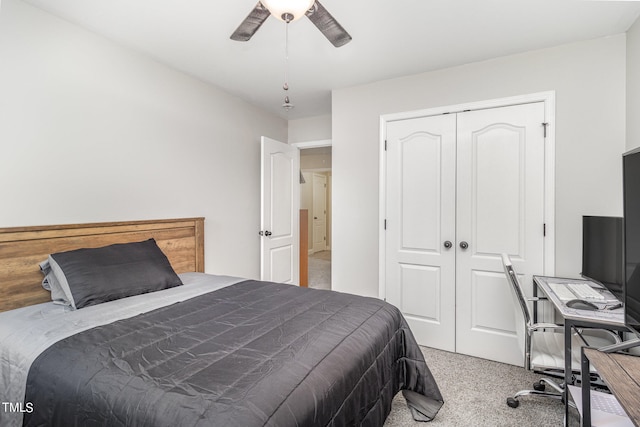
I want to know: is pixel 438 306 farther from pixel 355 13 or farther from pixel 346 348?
pixel 355 13

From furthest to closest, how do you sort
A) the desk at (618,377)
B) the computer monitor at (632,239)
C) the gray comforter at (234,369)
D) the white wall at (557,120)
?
the white wall at (557,120)
the computer monitor at (632,239)
the gray comforter at (234,369)
the desk at (618,377)

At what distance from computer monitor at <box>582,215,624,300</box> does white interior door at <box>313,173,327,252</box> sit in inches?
264

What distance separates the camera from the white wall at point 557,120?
7.64 ft

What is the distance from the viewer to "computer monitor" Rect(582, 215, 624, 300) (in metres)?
1.97

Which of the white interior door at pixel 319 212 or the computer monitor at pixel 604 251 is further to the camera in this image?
the white interior door at pixel 319 212

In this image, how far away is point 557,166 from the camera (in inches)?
97.4

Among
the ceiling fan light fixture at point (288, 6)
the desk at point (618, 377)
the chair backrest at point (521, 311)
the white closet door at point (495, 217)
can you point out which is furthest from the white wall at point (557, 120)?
the ceiling fan light fixture at point (288, 6)

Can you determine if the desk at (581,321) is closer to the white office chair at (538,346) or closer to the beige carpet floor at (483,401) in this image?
the white office chair at (538,346)

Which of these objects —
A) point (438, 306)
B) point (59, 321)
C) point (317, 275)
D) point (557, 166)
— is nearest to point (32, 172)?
point (59, 321)

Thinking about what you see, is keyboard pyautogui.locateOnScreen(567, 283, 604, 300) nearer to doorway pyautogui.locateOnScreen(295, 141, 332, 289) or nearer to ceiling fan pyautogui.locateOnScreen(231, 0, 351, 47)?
ceiling fan pyautogui.locateOnScreen(231, 0, 351, 47)

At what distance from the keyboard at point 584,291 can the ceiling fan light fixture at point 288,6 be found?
90.6 inches

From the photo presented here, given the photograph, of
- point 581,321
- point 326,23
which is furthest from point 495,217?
point 326,23

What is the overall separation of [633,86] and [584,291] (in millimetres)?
1486

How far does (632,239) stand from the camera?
3.82 feet
